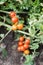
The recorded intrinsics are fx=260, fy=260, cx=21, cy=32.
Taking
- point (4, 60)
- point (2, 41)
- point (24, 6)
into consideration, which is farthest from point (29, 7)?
point (4, 60)

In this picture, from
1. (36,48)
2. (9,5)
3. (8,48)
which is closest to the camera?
(36,48)

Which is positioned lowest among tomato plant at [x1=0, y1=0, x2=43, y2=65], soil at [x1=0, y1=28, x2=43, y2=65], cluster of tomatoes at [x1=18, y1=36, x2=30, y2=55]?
soil at [x1=0, y1=28, x2=43, y2=65]

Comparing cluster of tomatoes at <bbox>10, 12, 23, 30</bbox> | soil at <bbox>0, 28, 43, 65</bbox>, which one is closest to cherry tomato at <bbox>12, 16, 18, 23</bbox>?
cluster of tomatoes at <bbox>10, 12, 23, 30</bbox>

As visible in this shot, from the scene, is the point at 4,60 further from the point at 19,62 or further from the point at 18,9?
the point at 18,9

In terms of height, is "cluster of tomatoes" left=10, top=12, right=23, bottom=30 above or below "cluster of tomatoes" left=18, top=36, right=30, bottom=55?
above

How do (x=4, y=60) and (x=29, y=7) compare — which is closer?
(x=4, y=60)

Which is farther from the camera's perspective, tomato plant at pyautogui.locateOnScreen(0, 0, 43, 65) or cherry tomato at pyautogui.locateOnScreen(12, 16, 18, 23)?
cherry tomato at pyautogui.locateOnScreen(12, 16, 18, 23)

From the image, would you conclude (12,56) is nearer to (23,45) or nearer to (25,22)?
(23,45)

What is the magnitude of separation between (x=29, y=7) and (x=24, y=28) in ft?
0.75

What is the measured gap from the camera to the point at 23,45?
2176 mm

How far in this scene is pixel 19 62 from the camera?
7.07 feet

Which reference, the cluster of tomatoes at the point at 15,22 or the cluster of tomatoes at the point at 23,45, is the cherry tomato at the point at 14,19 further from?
the cluster of tomatoes at the point at 23,45

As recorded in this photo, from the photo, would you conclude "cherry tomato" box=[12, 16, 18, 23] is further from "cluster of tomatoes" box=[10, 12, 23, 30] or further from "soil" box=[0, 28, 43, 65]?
"soil" box=[0, 28, 43, 65]

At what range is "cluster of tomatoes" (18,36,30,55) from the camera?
2.15 metres
